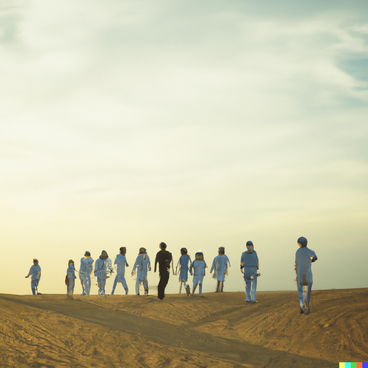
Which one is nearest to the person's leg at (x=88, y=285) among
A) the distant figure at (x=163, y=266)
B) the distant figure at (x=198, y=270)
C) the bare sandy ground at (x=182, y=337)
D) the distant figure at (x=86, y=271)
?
the distant figure at (x=86, y=271)

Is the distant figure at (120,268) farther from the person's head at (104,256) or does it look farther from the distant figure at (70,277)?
the distant figure at (70,277)

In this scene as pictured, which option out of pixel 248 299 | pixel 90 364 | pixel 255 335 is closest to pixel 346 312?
pixel 255 335

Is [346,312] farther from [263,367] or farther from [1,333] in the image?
[1,333]

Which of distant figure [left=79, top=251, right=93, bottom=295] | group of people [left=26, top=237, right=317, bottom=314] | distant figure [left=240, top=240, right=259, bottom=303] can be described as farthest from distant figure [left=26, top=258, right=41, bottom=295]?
distant figure [left=240, top=240, right=259, bottom=303]

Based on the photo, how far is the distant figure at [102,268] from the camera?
77.6 feet

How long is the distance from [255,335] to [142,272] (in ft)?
31.7

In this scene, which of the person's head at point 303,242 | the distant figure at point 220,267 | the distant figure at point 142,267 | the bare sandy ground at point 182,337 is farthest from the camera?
the distant figure at point 220,267

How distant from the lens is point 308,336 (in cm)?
1291

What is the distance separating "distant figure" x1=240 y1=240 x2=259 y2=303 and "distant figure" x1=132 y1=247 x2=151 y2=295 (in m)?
5.62

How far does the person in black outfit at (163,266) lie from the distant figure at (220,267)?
571 cm

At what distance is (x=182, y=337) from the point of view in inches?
502

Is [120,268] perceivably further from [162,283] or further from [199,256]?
[162,283]

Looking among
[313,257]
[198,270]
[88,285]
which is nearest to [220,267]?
[198,270]

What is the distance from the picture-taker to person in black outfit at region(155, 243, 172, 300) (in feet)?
62.9
